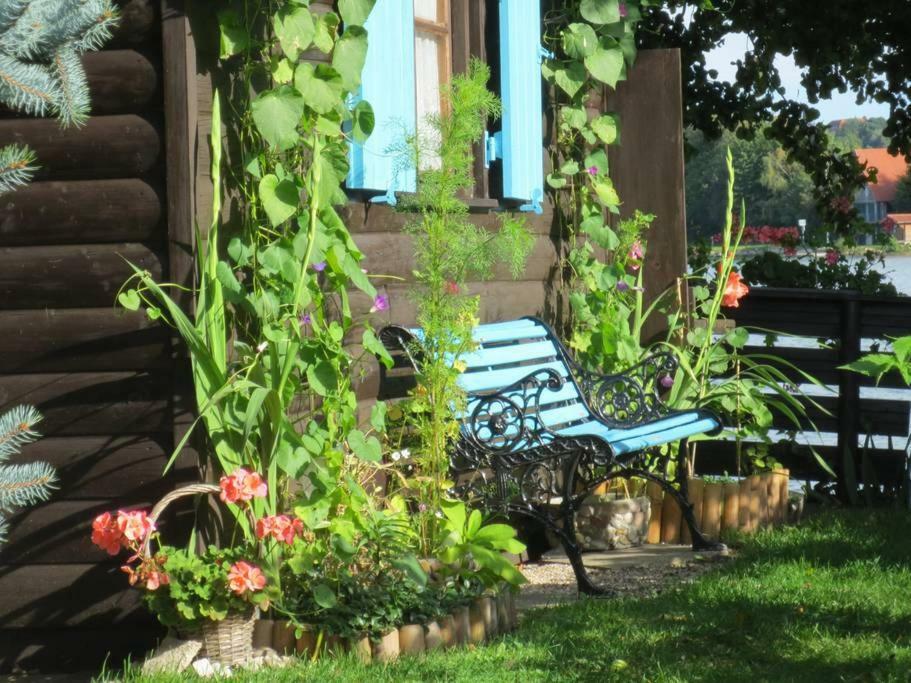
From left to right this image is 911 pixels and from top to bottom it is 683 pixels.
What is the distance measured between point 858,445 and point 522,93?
2.70 metres

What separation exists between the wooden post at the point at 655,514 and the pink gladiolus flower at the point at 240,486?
2.62 metres

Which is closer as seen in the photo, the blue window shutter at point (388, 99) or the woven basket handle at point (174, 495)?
the woven basket handle at point (174, 495)

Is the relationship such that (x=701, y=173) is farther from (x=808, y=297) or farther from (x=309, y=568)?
(x=309, y=568)

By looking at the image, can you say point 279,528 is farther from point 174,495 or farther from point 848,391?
point 848,391

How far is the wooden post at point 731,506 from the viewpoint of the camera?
5.95 m

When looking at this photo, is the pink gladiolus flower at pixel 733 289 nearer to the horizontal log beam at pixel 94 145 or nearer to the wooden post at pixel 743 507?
the wooden post at pixel 743 507

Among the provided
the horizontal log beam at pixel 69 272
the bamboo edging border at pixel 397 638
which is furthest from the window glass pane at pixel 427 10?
the bamboo edging border at pixel 397 638

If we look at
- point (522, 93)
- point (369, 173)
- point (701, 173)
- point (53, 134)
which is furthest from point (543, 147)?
point (701, 173)

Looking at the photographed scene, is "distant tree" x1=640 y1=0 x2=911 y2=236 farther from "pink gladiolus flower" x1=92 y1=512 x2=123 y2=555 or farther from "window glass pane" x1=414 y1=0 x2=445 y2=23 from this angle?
"pink gladiolus flower" x1=92 y1=512 x2=123 y2=555

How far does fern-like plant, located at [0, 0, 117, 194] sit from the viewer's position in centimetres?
239

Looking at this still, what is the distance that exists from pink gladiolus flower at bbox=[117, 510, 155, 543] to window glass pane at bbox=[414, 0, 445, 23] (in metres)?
2.55

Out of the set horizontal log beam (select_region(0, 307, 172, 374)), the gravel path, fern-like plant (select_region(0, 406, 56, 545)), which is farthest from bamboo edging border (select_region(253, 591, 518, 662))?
fern-like plant (select_region(0, 406, 56, 545))

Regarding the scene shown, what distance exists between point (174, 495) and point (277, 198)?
97cm

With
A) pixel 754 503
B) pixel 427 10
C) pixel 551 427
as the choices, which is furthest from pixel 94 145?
pixel 754 503
